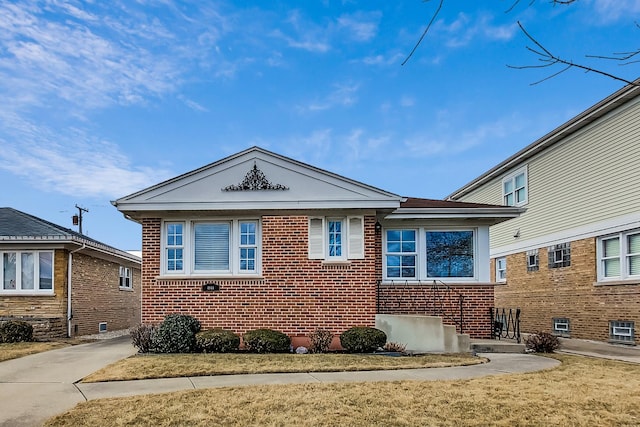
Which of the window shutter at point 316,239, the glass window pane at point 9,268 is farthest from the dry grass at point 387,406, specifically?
the glass window pane at point 9,268

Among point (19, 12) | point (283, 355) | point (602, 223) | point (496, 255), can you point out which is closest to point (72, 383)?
point (283, 355)

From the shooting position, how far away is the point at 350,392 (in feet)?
27.6

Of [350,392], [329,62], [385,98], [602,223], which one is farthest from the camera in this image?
[385,98]

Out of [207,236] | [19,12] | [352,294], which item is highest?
[19,12]

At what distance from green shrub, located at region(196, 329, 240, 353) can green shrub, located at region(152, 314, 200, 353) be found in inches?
8.7

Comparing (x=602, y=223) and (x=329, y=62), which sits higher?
(x=329, y=62)

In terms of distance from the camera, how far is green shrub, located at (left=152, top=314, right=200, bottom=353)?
12.9 m

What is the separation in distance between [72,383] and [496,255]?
19.3 metres

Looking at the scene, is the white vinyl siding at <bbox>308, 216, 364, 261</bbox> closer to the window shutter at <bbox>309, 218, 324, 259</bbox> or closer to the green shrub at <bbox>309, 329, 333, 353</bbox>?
the window shutter at <bbox>309, 218, 324, 259</bbox>

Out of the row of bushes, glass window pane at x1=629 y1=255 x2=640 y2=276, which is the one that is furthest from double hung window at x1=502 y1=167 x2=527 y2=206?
the row of bushes

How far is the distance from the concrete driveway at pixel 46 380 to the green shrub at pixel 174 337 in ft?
2.64

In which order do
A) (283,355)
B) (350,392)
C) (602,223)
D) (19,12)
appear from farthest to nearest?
(602,223) → (283,355) → (19,12) → (350,392)

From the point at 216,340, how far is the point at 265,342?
1082mm

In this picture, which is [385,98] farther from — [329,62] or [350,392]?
[350,392]
